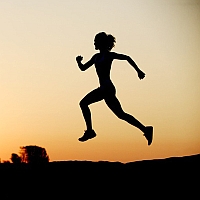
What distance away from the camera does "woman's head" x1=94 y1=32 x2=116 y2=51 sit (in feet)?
28.0

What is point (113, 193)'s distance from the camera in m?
5.92

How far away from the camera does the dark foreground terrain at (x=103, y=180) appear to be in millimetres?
5898

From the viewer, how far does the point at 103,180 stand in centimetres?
622

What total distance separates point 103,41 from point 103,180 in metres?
3.13

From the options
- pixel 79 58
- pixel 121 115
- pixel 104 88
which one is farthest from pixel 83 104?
pixel 79 58

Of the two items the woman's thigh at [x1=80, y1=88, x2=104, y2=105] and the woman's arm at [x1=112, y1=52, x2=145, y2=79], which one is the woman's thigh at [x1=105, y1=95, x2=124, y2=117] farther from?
the woman's arm at [x1=112, y1=52, x2=145, y2=79]

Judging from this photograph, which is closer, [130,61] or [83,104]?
[130,61]

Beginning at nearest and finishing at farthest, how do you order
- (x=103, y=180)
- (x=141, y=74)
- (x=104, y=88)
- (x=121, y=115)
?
(x=103, y=180) < (x=141, y=74) < (x=104, y=88) < (x=121, y=115)

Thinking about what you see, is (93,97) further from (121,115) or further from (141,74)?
(141,74)

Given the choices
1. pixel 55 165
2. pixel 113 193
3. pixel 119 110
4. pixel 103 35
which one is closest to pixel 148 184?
pixel 113 193

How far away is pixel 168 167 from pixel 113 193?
3.40 feet

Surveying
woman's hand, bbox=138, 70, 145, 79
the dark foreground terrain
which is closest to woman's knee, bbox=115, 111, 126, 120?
woman's hand, bbox=138, 70, 145, 79

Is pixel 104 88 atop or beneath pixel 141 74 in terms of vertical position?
beneath

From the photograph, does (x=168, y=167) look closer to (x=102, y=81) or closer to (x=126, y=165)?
(x=126, y=165)
